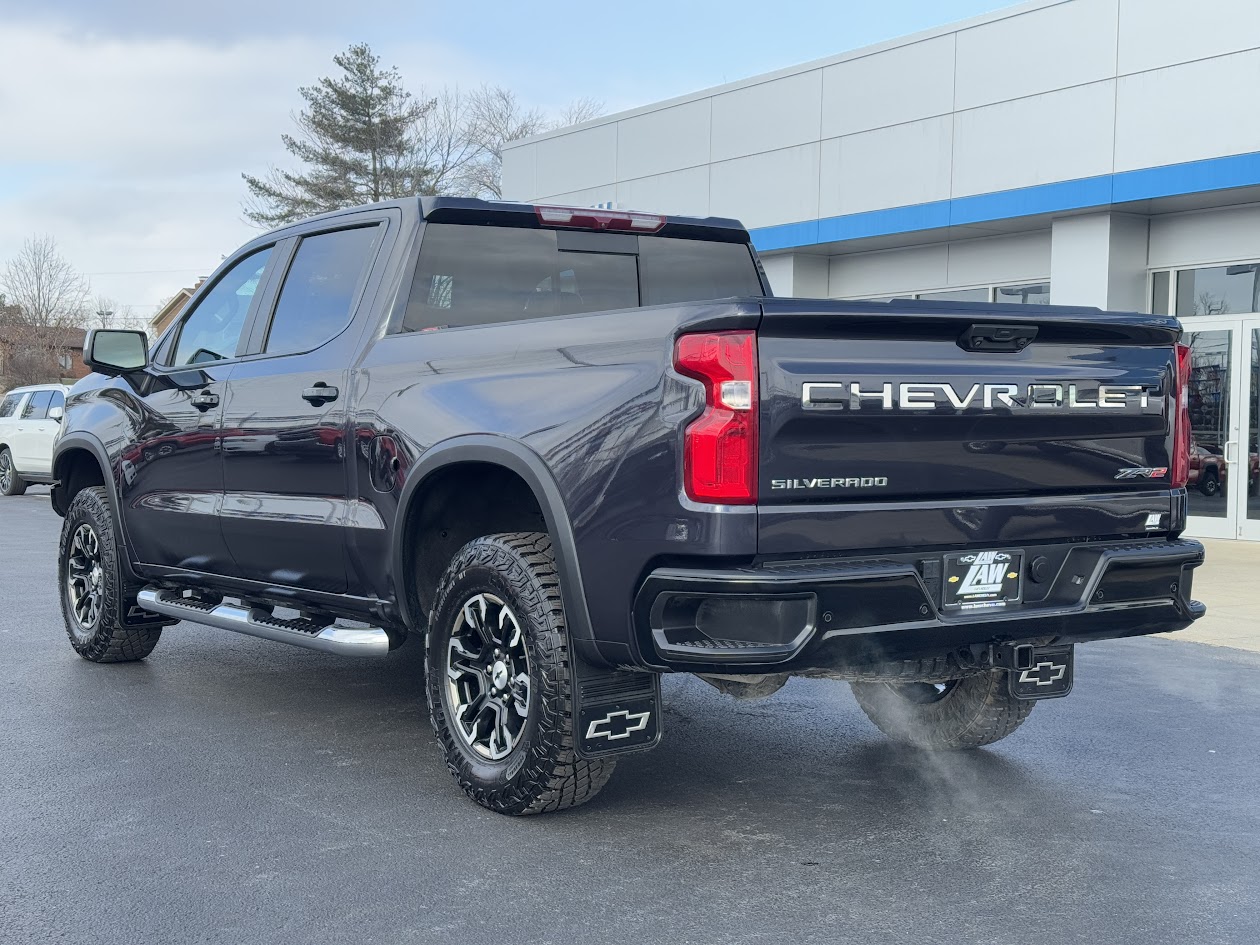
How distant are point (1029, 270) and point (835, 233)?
2.73m

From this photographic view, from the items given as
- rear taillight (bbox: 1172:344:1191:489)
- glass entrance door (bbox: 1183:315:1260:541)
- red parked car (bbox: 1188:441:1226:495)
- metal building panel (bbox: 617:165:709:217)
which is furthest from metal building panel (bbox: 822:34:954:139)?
rear taillight (bbox: 1172:344:1191:489)

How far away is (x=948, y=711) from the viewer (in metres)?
5.27

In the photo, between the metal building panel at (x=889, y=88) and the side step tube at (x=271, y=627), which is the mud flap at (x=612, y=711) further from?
the metal building panel at (x=889, y=88)

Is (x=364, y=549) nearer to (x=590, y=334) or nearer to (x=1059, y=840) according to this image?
(x=590, y=334)

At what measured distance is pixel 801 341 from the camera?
3.78 m

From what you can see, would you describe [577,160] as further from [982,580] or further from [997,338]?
[982,580]

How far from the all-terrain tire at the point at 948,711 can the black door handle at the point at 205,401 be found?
9.75ft

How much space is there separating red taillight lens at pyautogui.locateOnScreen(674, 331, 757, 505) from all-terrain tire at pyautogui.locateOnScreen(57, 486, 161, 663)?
12.9 feet

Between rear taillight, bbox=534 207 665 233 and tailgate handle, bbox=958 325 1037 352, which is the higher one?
rear taillight, bbox=534 207 665 233

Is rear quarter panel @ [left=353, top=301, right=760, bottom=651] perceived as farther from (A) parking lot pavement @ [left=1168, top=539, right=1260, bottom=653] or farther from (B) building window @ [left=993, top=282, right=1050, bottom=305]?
(B) building window @ [left=993, top=282, right=1050, bottom=305]

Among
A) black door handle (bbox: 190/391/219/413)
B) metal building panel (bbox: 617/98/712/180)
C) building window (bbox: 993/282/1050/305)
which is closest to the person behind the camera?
black door handle (bbox: 190/391/219/413)

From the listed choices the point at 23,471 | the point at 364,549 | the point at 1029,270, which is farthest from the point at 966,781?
the point at 23,471

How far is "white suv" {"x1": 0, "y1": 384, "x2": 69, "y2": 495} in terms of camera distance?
21312 millimetres

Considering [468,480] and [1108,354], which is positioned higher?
[1108,354]
